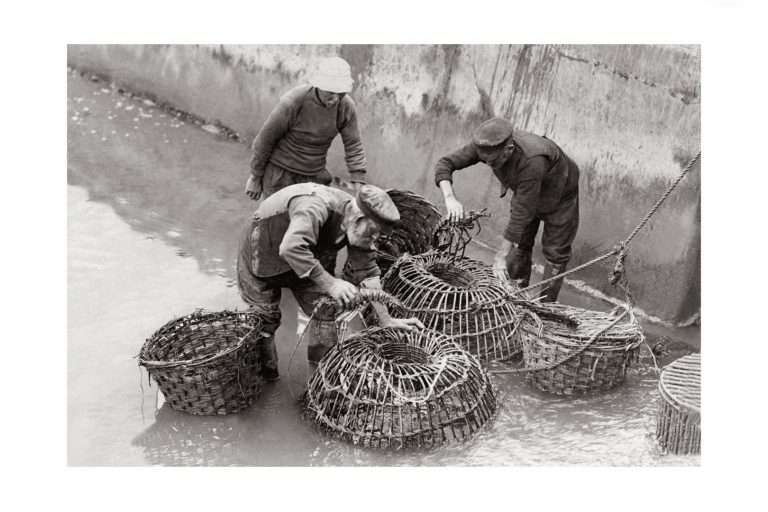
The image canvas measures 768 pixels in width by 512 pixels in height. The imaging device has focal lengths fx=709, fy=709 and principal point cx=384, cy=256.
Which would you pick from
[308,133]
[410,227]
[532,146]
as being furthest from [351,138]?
[532,146]

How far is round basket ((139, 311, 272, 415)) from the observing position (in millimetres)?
4398

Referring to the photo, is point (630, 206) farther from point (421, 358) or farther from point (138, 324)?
point (138, 324)

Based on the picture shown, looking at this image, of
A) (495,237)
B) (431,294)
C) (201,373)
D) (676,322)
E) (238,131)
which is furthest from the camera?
(238,131)

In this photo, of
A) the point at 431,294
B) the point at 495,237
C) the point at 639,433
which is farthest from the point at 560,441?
the point at 495,237

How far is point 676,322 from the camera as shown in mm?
5855

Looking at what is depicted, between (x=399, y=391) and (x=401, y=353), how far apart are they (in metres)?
0.55

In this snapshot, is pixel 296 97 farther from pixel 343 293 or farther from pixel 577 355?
pixel 577 355

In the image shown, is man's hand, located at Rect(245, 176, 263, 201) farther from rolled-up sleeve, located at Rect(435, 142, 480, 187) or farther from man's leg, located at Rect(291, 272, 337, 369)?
rolled-up sleeve, located at Rect(435, 142, 480, 187)

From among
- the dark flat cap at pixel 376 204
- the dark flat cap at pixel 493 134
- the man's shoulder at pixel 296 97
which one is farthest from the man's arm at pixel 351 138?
the dark flat cap at pixel 376 204

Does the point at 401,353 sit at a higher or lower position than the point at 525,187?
lower

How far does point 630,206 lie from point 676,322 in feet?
3.39

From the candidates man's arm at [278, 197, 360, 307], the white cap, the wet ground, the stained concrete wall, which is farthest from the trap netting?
the stained concrete wall

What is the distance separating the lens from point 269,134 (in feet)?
18.4

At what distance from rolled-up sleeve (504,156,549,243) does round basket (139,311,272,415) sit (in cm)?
197
